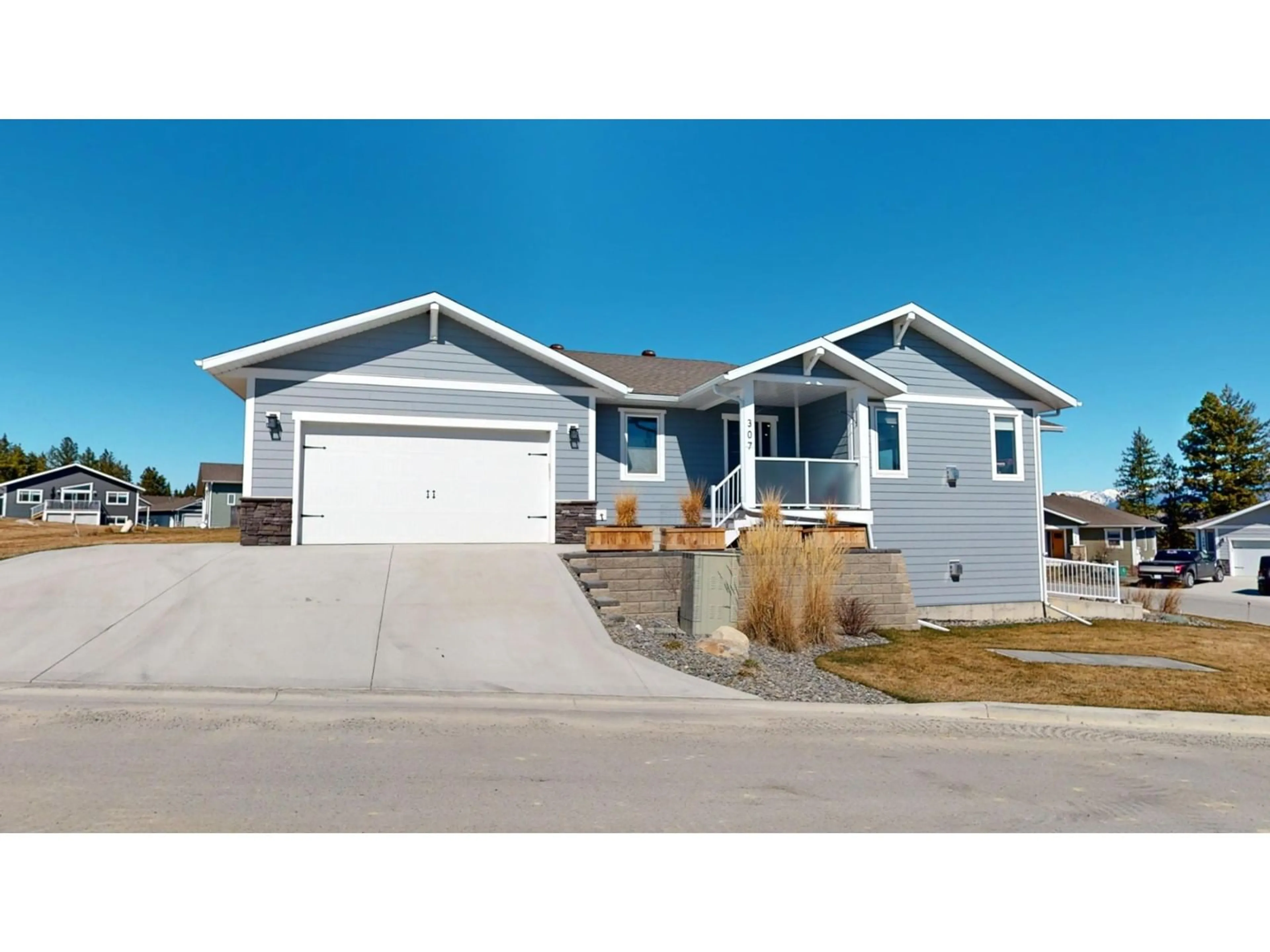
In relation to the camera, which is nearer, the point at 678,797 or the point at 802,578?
the point at 678,797

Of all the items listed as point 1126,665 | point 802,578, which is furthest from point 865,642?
point 1126,665

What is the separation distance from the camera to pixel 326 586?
9.26 metres

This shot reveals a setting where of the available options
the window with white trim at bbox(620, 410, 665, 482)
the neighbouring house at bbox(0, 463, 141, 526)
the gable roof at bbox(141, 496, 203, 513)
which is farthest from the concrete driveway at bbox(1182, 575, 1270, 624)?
the gable roof at bbox(141, 496, 203, 513)

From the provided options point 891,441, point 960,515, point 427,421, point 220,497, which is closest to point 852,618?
point 891,441

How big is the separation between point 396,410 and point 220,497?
118ft

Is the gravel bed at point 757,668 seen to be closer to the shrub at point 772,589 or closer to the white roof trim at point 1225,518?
the shrub at point 772,589

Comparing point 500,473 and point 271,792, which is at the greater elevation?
point 500,473

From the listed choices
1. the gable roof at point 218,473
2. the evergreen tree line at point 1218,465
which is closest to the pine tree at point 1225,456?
the evergreen tree line at point 1218,465

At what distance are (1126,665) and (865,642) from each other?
10.3 feet

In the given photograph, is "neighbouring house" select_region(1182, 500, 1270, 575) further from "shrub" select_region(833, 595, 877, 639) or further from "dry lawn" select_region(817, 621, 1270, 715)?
"shrub" select_region(833, 595, 877, 639)

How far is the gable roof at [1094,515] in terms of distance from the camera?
134 feet

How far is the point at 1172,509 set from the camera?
52.8 metres
